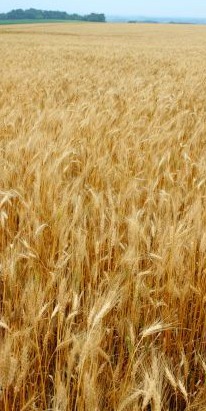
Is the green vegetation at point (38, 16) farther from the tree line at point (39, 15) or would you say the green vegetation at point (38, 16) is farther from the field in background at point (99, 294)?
the field in background at point (99, 294)

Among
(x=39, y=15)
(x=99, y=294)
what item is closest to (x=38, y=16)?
(x=39, y=15)

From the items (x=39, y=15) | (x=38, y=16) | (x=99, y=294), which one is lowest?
(x=99, y=294)

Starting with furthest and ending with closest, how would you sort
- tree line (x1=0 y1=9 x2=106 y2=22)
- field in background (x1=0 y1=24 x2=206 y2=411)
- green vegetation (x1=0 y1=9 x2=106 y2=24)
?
green vegetation (x1=0 y1=9 x2=106 y2=24)
tree line (x1=0 y1=9 x2=106 y2=22)
field in background (x1=0 y1=24 x2=206 y2=411)

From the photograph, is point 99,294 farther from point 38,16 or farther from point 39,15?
point 39,15

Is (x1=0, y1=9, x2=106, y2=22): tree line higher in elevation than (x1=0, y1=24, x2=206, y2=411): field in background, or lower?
higher

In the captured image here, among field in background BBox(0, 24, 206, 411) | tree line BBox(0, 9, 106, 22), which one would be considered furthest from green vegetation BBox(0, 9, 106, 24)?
field in background BBox(0, 24, 206, 411)

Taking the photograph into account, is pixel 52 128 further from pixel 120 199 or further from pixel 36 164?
pixel 120 199

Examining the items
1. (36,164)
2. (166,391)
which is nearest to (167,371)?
(166,391)

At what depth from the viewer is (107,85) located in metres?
6.54

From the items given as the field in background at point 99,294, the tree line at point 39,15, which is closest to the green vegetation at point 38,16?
the tree line at point 39,15

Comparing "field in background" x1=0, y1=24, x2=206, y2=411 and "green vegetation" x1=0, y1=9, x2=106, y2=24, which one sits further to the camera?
"green vegetation" x1=0, y1=9, x2=106, y2=24

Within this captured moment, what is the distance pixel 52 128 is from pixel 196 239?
7.10ft

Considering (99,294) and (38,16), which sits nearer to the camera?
(99,294)

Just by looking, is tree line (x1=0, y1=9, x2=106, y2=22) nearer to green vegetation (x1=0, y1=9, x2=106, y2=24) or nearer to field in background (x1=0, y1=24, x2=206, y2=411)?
green vegetation (x1=0, y1=9, x2=106, y2=24)
